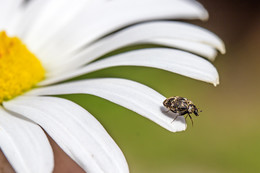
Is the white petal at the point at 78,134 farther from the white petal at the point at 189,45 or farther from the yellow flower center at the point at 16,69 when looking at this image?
the white petal at the point at 189,45

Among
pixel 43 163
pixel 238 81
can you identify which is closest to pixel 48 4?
pixel 43 163

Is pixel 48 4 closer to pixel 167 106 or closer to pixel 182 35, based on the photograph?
pixel 182 35

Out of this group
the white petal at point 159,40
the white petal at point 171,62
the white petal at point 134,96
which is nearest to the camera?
the white petal at point 134,96

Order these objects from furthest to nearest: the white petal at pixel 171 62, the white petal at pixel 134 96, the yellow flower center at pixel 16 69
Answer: the yellow flower center at pixel 16 69 → the white petal at pixel 171 62 → the white petal at pixel 134 96

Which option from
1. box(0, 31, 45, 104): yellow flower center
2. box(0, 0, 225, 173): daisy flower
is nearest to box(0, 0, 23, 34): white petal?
box(0, 0, 225, 173): daisy flower

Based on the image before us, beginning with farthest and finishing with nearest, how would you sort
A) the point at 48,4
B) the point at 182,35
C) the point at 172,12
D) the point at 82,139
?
1. the point at 48,4
2. the point at 172,12
3. the point at 182,35
4. the point at 82,139

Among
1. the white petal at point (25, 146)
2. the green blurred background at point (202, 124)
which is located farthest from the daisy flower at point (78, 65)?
the green blurred background at point (202, 124)

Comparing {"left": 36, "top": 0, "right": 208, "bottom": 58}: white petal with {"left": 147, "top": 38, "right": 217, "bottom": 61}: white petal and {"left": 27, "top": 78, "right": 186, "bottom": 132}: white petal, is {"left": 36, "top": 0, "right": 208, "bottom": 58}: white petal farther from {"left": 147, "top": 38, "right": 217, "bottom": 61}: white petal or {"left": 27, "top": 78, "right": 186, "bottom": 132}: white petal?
{"left": 27, "top": 78, "right": 186, "bottom": 132}: white petal

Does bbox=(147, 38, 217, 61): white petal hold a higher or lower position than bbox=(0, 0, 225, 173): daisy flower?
higher
